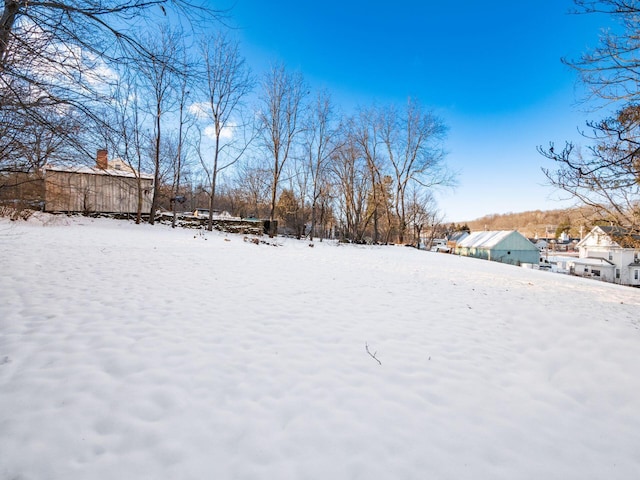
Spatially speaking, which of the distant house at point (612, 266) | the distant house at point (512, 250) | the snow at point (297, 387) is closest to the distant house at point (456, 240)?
the distant house at point (512, 250)

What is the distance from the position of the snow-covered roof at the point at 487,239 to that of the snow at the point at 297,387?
103ft

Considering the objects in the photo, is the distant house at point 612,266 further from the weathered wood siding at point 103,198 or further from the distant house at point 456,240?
the weathered wood siding at point 103,198

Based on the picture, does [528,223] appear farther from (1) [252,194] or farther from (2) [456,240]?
(1) [252,194]

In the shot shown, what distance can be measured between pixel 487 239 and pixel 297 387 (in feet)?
130

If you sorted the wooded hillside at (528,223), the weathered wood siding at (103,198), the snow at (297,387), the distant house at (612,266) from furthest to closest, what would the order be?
the wooded hillside at (528,223) → the distant house at (612,266) → the weathered wood siding at (103,198) → the snow at (297,387)

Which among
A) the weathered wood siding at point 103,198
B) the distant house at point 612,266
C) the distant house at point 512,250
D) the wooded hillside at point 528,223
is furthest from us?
the wooded hillside at point 528,223

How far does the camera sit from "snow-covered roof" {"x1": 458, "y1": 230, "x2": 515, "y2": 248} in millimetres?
32125

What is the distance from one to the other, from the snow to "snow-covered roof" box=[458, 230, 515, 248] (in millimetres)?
31379

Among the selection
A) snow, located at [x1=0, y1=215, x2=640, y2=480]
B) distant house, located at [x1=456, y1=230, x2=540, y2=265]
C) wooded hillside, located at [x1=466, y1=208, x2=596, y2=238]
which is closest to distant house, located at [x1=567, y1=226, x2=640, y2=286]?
distant house, located at [x1=456, y1=230, x2=540, y2=265]

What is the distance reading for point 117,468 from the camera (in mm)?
1566

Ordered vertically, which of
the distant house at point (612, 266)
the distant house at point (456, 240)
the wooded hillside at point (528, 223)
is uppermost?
the wooded hillside at point (528, 223)

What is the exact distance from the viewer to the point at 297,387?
249 cm

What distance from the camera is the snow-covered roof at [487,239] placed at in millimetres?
32125

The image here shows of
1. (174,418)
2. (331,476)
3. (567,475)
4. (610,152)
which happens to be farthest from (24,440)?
(610,152)
